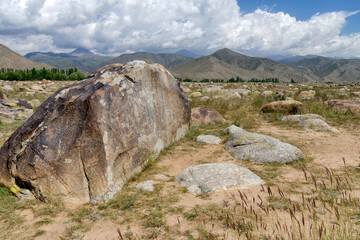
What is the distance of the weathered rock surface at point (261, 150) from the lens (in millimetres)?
5434

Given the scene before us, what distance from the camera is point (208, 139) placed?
7.35m

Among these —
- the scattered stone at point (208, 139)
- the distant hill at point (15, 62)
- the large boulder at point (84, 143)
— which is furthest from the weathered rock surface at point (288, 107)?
the distant hill at point (15, 62)

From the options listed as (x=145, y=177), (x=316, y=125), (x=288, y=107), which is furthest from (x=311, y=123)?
(x=145, y=177)

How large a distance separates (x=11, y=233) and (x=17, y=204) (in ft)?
2.64

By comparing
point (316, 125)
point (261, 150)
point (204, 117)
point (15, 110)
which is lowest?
point (261, 150)

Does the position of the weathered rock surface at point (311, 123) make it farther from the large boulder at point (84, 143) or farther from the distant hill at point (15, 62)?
the distant hill at point (15, 62)

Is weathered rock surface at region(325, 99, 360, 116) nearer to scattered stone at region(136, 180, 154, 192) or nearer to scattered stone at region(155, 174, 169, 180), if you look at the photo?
scattered stone at region(155, 174, 169, 180)

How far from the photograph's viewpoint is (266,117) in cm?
1027

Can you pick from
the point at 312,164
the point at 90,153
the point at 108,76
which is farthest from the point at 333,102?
the point at 90,153

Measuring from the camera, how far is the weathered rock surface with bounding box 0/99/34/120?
998 centimetres

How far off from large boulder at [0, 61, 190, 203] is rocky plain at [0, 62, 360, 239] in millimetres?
19

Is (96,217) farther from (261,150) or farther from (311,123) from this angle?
(311,123)

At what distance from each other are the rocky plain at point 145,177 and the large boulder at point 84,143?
0.06 ft

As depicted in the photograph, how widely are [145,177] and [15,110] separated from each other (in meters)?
9.39
